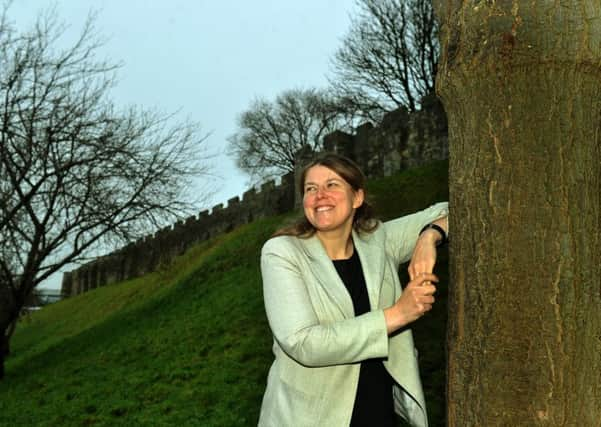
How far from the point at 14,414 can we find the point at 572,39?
29.9 ft

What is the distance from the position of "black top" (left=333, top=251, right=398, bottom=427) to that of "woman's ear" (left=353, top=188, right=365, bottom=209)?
0.35 metres

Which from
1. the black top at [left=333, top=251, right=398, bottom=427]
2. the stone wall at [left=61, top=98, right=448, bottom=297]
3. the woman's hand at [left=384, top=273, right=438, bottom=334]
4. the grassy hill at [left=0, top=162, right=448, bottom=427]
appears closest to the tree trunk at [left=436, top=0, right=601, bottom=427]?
the woman's hand at [left=384, top=273, right=438, bottom=334]

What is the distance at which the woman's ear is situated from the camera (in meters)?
2.61

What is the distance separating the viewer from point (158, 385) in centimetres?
832

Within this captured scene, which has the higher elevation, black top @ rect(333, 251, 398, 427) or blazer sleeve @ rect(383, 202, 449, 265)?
blazer sleeve @ rect(383, 202, 449, 265)

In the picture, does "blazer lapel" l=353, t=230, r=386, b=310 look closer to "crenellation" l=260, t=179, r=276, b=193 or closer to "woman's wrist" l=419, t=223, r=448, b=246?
"woman's wrist" l=419, t=223, r=448, b=246

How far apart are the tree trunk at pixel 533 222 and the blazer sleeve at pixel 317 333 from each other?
0.94ft

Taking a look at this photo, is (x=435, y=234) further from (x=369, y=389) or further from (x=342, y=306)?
(x=369, y=389)

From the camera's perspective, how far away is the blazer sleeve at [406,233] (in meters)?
2.66

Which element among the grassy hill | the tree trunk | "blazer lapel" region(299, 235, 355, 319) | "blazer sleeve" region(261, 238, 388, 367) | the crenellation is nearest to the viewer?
the tree trunk

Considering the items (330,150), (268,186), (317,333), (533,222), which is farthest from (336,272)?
(268,186)

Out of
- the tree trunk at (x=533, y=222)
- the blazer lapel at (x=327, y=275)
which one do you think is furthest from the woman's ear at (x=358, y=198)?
the tree trunk at (x=533, y=222)

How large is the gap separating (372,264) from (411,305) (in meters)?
0.45

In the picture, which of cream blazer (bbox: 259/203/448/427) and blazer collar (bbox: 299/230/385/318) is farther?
blazer collar (bbox: 299/230/385/318)
